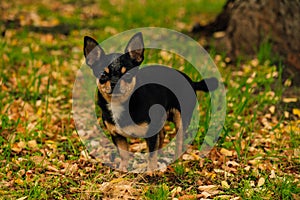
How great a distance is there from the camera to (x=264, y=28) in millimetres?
6789

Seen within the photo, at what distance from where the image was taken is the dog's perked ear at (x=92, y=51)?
4078mm

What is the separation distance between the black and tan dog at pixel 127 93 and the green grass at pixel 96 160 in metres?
0.49

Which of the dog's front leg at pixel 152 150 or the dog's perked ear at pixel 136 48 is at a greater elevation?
the dog's perked ear at pixel 136 48

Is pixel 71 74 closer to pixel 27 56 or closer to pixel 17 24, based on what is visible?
pixel 27 56

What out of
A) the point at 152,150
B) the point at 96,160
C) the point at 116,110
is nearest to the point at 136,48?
the point at 116,110

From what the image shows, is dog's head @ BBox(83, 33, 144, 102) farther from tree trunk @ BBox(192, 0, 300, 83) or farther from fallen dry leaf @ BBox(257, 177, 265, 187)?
tree trunk @ BBox(192, 0, 300, 83)

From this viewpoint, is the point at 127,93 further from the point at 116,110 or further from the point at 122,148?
the point at 122,148

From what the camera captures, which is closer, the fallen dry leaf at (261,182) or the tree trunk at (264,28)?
the fallen dry leaf at (261,182)

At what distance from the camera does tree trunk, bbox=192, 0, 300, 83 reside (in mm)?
6504

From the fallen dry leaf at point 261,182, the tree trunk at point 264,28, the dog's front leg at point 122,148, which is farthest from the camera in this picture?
the tree trunk at point 264,28

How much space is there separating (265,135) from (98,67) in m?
2.27

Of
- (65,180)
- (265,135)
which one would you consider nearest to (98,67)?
(65,180)

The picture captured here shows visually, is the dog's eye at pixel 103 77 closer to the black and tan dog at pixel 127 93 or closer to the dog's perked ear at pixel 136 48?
the black and tan dog at pixel 127 93

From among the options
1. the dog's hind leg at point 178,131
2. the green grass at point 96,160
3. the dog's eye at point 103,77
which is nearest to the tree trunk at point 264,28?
the green grass at point 96,160
